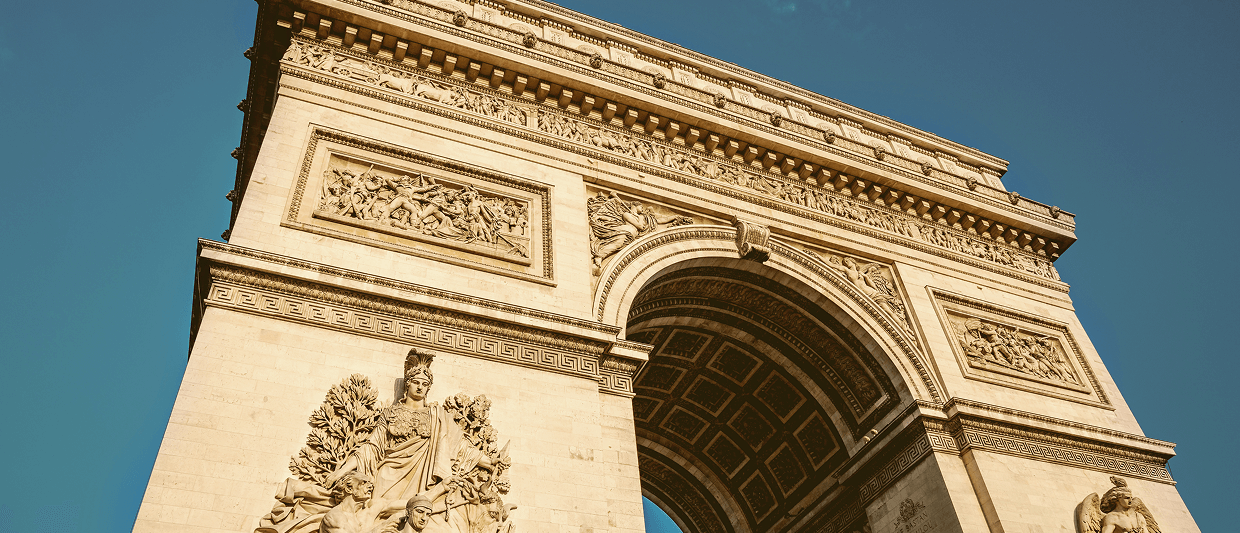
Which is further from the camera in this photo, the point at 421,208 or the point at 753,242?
the point at 753,242

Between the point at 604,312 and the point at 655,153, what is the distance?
3750mm

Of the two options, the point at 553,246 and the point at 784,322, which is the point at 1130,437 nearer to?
the point at 784,322

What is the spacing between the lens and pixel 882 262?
545 inches

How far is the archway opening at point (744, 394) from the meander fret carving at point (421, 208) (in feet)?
7.30

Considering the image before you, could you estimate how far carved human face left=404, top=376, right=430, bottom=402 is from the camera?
8047 mm

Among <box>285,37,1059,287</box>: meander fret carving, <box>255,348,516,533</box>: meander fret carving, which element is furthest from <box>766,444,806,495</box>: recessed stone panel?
<box>255,348,516,533</box>: meander fret carving

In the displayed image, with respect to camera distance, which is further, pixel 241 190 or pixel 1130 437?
pixel 241 190

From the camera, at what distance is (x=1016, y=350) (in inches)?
537

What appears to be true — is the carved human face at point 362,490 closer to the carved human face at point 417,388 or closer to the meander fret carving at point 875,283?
the carved human face at point 417,388

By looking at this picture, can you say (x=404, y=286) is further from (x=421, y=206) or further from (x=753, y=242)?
(x=753, y=242)

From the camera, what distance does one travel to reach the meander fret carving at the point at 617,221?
11266 millimetres

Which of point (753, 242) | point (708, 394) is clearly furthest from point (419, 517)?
point (708, 394)

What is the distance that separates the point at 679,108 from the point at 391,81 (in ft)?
14.8

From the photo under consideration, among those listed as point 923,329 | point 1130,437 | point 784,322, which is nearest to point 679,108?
point 784,322
